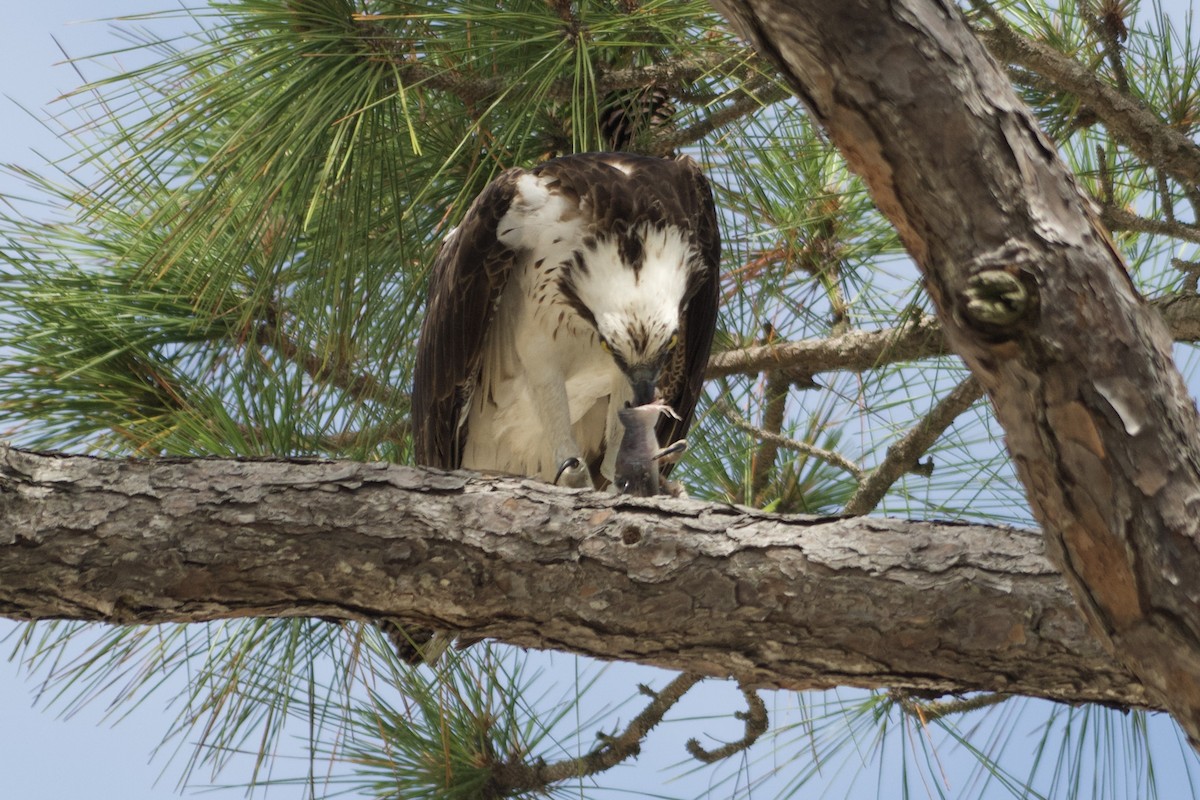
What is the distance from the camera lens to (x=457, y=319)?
261 centimetres

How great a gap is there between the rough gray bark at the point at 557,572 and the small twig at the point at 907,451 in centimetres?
93

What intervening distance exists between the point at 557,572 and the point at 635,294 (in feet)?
2.71

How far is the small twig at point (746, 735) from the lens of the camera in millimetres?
2756

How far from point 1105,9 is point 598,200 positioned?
121cm

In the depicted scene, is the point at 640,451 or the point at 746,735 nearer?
the point at 640,451

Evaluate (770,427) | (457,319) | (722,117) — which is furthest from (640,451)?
(770,427)

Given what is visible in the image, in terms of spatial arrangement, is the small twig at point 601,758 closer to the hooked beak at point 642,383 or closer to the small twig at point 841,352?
the hooked beak at point 642,383

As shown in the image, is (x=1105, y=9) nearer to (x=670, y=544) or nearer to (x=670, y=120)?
(x=670, y=120)

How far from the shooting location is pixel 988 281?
1176 mm

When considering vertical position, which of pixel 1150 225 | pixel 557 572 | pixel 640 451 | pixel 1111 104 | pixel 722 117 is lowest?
pixel 557 572

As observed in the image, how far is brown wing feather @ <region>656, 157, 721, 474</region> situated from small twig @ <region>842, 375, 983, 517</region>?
0.43 meters

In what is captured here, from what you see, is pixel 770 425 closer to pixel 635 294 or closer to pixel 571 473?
pixel 571 473

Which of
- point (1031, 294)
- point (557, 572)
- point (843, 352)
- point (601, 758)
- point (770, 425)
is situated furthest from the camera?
point (770, 425)

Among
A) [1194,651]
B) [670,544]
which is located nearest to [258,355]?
[670,544]
